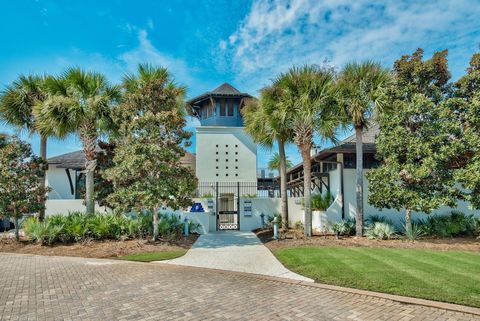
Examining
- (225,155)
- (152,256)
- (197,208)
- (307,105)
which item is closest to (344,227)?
(307,105)

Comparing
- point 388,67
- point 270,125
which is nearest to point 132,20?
point 270,125

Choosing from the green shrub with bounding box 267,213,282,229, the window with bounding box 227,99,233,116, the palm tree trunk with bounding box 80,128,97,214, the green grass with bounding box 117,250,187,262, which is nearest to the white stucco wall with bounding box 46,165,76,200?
the palm tree trunk with bounding box 80,128,97,214

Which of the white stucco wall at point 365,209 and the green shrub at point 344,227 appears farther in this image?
the white stucco wall at point 365,209

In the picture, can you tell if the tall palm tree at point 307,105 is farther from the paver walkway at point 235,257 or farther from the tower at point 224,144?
the tower at point 224,144

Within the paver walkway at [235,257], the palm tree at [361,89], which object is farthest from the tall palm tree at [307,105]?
the paver walkway at [235,257]

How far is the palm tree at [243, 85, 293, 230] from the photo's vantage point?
14.1 meters

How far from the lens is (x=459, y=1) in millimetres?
10242

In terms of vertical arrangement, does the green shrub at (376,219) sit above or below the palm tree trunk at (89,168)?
below

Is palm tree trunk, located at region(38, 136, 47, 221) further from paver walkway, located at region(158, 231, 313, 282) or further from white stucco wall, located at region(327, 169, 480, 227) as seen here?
white stucco wall, located at region(327, 169, 480, 227)

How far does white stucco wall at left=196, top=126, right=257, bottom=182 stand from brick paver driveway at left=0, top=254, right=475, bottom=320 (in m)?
16.6

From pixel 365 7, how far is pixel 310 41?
2.97 meters

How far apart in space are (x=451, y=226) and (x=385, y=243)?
390cm

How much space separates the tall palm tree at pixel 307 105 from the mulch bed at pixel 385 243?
962 millimetres

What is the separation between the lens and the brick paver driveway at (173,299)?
5.15 meters
